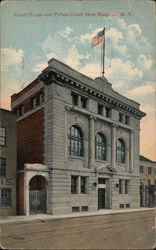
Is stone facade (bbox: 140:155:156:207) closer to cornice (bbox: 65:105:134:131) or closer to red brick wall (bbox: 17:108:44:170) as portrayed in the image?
cornice (bbox: 65:105:134:131)

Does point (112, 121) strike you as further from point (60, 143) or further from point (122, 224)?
point (122, 224)

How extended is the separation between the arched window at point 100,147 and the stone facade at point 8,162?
6830mm

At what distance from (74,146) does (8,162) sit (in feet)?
16.6

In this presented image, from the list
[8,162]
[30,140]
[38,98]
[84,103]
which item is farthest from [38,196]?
[84,103]

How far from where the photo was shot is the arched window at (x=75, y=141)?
21.0 metres

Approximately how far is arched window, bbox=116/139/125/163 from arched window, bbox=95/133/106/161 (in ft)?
4.08

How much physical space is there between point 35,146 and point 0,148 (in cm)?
276

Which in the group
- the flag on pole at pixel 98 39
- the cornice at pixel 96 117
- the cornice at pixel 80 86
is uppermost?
the flag on pole at pixel 98 39

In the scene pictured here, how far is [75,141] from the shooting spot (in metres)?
21.4

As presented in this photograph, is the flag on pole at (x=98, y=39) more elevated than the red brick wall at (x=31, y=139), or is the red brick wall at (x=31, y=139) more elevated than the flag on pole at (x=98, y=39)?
the flag on pole at (x=98, y=39)

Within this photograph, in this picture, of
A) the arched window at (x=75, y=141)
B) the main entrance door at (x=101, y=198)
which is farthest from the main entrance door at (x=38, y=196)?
the main entrance door at (x=101, y=198)

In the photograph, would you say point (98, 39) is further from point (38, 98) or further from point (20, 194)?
point (20, 194)

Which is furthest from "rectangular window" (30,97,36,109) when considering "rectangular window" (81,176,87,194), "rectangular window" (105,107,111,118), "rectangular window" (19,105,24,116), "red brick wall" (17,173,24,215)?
"rectangular window" (81,176,87,194)

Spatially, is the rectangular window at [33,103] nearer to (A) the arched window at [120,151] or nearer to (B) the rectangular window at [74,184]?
(B) the rectangular window at [74,184]
